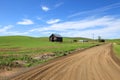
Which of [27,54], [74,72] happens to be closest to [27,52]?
Answer: [27,54]

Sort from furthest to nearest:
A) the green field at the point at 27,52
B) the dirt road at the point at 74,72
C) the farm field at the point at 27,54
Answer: the green field at the point at 27,52 < the farm field at the point at 27,54 < the dirt road at the point at 74,72

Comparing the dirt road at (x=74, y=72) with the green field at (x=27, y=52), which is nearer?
the dirt road at (x=74, y=72)

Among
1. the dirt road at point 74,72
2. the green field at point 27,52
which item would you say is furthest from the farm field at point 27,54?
the dirt road at point 74,72

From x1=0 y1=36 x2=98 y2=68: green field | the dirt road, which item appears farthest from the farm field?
the dirt road

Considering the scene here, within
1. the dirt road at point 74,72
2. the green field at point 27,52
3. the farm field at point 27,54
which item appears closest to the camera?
the dirt road at point 74,72

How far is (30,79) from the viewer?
1165 centimetres

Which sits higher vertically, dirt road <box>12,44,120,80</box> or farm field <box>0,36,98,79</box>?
dirt road <box>12,44,120,80</box>

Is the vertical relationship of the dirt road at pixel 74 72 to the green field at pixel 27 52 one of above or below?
above

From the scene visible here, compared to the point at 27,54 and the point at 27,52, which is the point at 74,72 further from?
the point at 27,52

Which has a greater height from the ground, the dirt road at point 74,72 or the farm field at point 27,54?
the dirt road at point 74,72

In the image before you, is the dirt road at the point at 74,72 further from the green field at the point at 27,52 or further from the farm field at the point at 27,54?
the green field at the point at 27,52

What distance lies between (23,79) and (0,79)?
191 cm

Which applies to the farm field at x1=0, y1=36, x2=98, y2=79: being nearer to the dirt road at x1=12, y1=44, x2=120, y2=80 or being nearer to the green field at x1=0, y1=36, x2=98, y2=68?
the green field at x1=0, y1=36, x2=98, y2=68

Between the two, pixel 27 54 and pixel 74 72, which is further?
pixel 27 54
